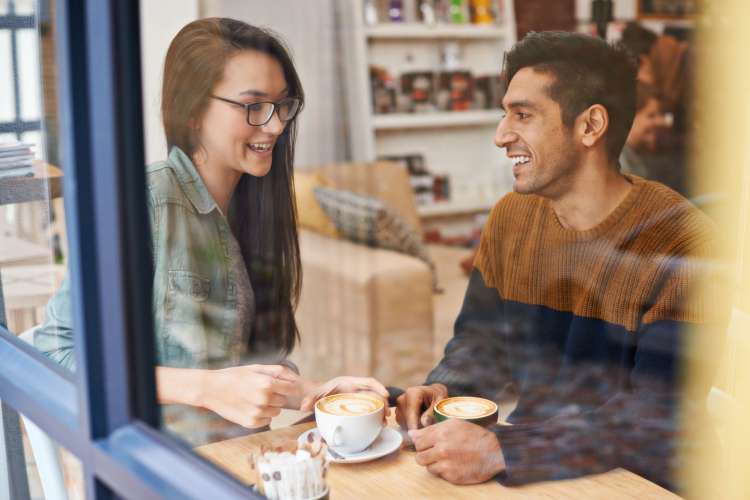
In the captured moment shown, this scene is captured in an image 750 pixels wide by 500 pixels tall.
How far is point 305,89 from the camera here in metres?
1.20

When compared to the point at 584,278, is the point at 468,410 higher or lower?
lower

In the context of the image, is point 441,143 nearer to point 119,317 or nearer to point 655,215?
point 655,215

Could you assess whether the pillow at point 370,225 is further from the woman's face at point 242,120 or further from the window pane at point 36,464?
the woman's face at point 242,120

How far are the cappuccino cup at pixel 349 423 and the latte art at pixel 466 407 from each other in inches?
3.1

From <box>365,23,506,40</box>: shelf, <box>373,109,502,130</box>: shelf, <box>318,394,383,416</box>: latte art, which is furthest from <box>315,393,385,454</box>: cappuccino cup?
<box>365,23,506,40</box>: shelf

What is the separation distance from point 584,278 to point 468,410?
0.22 m

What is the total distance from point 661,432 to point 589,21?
516 millimetres

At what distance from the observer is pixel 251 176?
42.6 inches

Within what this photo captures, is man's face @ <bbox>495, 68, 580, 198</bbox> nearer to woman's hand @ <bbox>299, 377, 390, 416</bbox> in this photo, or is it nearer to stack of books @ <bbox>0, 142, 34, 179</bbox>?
woman's hand @ <bbox>299, 377, 390, 416</bbox>

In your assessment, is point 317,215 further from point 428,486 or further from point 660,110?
point 428,486

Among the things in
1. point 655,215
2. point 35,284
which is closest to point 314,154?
point 35,284

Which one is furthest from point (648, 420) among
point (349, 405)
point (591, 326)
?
point (349, 405)

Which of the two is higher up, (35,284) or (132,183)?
(132,183)

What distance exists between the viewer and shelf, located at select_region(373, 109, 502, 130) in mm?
1123
